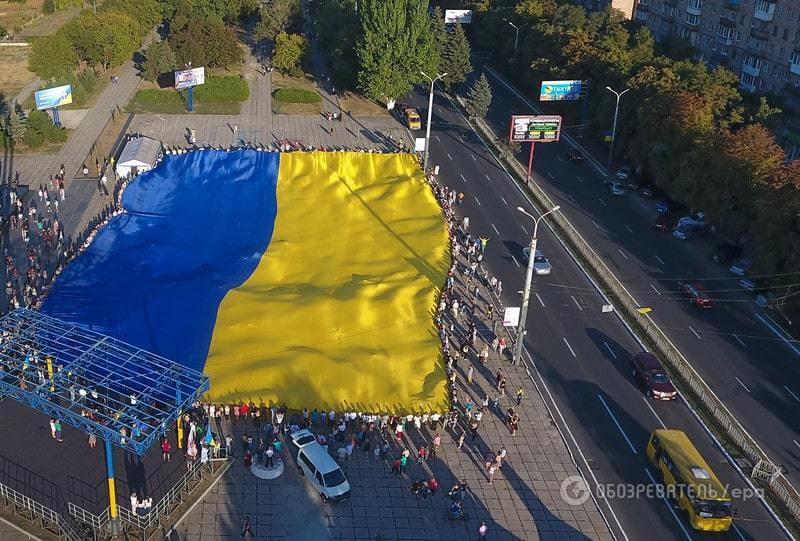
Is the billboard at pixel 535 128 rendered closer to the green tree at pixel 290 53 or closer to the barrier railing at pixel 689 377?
the barrier railing at pixel 689 377

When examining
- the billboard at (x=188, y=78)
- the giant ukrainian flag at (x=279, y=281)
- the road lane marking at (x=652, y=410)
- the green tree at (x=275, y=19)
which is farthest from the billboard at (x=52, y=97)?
the road lane marking at (x=652, y=410)

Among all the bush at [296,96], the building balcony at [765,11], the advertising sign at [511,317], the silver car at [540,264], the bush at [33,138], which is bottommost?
the silver car at [540,264]

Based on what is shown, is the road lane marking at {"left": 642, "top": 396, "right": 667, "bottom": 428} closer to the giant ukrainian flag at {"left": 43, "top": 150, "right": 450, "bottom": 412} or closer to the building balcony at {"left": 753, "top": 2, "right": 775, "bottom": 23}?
the giant ukrainian flag at {"left": 43, "top": 150, "right": 450, "bottom": 412}

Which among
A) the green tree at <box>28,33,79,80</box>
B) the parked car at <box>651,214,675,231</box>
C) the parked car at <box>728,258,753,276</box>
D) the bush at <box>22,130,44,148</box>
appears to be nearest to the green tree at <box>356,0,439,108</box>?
the bush at <box>22,130,44,148</box>

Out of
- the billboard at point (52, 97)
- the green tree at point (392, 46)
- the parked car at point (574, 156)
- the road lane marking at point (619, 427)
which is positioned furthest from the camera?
the green tree at point (392, 46)

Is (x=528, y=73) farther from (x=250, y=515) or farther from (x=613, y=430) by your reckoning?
(x=250, y=515)
